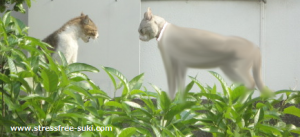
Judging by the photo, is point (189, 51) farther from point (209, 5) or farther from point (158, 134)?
point (158, 134)

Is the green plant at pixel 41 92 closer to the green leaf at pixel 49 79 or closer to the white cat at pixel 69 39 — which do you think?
the green leaf at pixel 49 79

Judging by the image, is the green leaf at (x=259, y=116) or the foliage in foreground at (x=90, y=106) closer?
the foliage in foreground at (x=90, y=106)

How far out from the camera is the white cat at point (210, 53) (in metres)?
0.72

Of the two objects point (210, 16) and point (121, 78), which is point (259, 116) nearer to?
point (121, 78)

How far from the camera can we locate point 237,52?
71cm

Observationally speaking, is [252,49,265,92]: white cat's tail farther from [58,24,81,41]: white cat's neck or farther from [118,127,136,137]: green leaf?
[58,24,81,41]: white cat's neck

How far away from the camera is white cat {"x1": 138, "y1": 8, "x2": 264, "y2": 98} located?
72 centimetres

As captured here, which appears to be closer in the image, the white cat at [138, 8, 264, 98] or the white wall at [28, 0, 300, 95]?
the white cat at [138, 8, 264, 98]

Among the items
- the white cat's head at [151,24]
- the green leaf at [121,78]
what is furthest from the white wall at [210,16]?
the green leaf at [121,78]

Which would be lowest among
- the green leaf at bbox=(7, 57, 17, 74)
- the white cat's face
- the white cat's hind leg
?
the green leaf at bbox=(7, 57, 17, 74)

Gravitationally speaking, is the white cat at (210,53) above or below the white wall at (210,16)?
below

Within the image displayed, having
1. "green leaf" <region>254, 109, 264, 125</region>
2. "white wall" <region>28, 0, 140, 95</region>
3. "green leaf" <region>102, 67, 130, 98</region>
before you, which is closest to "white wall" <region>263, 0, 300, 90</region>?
"white wall" <region>28, 0, 140, 95</region>

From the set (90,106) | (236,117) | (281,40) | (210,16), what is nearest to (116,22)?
(210,16)

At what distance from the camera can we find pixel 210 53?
735mm
